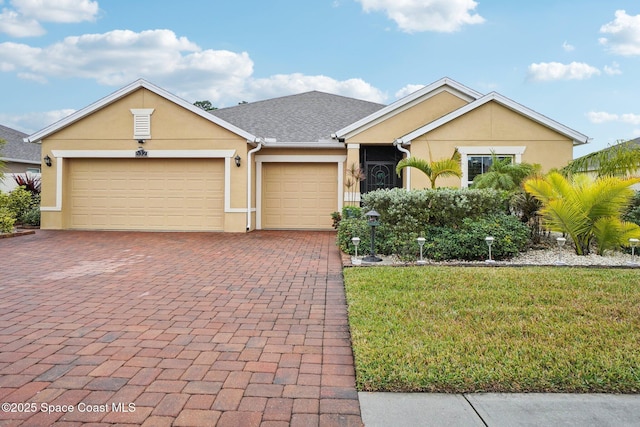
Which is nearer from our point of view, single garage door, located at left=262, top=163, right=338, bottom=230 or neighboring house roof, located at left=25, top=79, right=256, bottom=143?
neighboring house roof, located at left=25, top=79, right=256, bottom=143

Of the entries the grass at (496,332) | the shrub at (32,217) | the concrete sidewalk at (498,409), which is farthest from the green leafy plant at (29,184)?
the concrete sidewalk at (498,409)

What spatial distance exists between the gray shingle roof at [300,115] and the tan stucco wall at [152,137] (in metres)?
2.27

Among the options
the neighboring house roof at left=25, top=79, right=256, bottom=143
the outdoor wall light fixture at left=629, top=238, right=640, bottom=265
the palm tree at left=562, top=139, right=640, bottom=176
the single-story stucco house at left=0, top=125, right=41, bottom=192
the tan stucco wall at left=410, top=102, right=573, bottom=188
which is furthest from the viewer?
the single-story stucco house at left=0, top=125, right=41, bottom=192

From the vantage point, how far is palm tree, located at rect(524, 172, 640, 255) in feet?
24.0

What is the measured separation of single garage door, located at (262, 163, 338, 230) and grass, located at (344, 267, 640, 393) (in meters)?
8.12

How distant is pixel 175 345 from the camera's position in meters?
3.56

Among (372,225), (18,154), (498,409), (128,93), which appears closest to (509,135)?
(372,225)

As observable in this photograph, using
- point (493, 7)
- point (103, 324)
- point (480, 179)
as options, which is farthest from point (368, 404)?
point (493, 7)

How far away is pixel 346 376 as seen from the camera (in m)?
2.96

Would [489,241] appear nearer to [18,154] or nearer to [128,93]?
[128,93]

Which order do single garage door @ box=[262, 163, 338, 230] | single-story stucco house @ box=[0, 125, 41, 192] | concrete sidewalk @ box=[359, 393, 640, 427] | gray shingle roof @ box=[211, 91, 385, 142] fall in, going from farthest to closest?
single-story stucco house @ box=[0, 125, 41, 192] < gray shingle roof @ box=[211, 91, 385, 142] < single garage door @ box=[262, 163, 338, 230] < concrete sidewalk @ box=[359, 393, 640, 427]

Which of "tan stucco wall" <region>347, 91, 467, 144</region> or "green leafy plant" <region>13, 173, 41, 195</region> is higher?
"tan stucco wall" <region>347, 91, 467, 144</region>

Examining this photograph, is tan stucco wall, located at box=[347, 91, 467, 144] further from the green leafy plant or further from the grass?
the green leafy plant

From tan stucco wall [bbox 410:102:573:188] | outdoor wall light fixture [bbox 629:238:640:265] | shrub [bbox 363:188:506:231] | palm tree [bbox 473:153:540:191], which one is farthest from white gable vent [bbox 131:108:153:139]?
outdoor wall light fixture [bbox 629:238:640:265]
